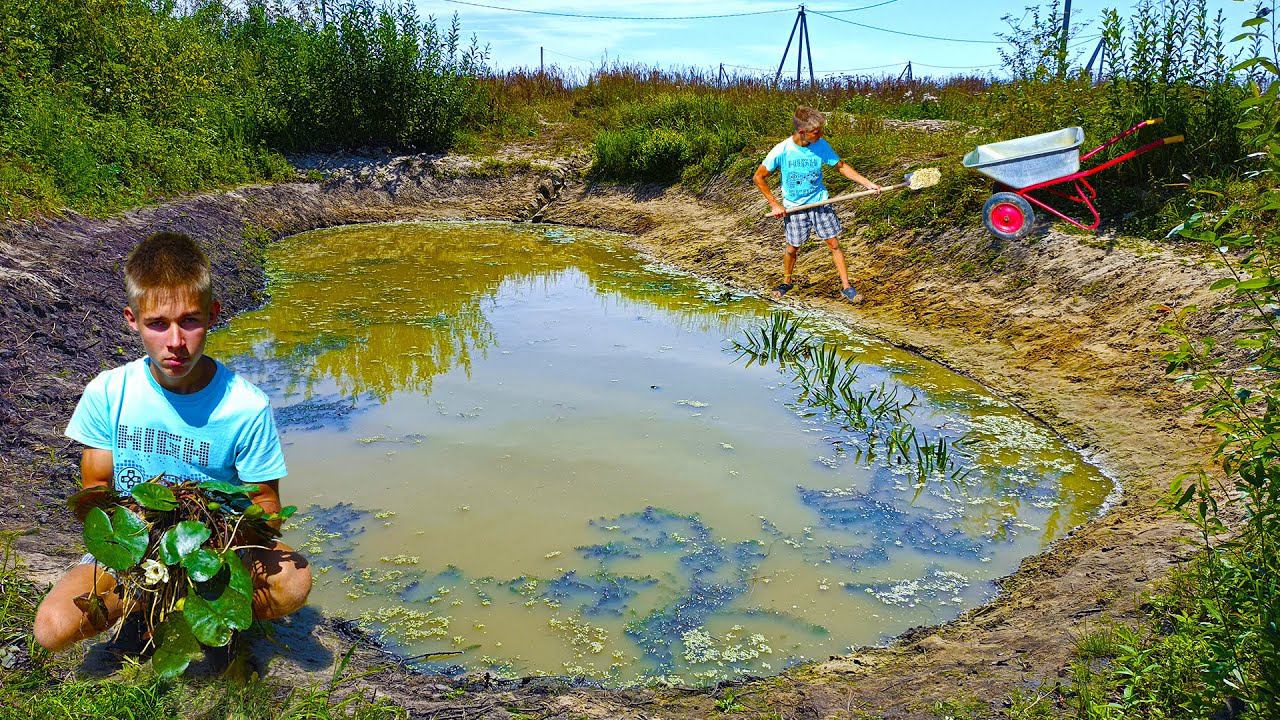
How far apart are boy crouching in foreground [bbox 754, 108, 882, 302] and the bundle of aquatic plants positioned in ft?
20.0

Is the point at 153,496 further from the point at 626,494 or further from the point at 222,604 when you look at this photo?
the point at 626,494

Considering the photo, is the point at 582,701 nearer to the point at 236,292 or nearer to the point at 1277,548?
the point at 1277,548

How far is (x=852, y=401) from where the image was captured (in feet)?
19.6

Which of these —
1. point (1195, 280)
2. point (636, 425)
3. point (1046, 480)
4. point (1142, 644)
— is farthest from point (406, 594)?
point (1195, 280)

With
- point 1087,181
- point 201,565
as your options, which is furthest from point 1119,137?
point 201,565

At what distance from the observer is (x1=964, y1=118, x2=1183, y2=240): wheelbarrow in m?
7.55

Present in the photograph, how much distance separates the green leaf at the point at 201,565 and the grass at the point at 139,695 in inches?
14.3

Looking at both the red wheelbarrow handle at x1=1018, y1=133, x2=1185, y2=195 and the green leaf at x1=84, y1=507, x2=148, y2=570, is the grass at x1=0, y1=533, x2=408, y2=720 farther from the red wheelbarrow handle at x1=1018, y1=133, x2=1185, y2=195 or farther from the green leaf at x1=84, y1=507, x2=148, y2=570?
the red wheelbarrow handle at x1=1018, y1=133, x2=1185, y2=195

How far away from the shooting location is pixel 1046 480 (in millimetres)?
5078

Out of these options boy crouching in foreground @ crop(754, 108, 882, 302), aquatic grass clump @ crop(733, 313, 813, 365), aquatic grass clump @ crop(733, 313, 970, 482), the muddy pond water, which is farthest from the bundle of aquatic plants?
boy crouching in foreground @ crop(754, 108, 882, 302)

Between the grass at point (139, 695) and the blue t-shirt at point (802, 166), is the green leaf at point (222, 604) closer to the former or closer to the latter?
the grass at point (139, 695)

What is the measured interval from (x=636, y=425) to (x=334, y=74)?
13071 millimetres

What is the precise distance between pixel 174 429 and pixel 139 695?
77 centimetres

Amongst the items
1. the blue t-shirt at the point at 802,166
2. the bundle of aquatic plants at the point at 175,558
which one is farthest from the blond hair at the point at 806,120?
the bundle of aquatic plants at the point at 175,558
